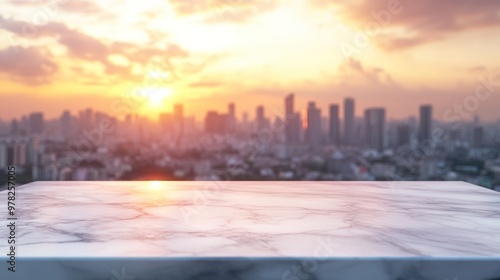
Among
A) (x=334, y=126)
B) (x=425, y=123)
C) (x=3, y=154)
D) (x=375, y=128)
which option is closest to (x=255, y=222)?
(x=3, y=154)

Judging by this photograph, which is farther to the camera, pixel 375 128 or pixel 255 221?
pixel 375 128

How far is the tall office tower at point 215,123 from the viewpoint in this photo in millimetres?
9453

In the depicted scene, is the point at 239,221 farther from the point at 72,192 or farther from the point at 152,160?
the point at 152,160

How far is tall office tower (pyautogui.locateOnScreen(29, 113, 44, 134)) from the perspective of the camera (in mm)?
9344

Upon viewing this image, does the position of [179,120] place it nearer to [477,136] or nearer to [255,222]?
[477,136]

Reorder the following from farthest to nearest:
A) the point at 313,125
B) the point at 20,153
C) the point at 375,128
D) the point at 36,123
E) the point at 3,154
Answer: the point at 375,128 < the point at 36,123 < the point at 313,125 < the point at 20,153 < the point at 3,154

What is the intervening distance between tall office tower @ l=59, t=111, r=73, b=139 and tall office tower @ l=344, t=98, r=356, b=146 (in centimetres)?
510

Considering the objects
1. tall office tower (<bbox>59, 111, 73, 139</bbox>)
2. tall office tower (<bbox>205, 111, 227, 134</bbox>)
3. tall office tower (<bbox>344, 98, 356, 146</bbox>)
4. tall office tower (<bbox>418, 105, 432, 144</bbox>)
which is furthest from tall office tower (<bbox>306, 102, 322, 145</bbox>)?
tall office tower (<bbox>59, 111, 73, 139</bbox>)

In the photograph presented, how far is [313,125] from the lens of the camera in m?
9.60

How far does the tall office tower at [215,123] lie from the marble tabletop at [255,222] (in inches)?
279

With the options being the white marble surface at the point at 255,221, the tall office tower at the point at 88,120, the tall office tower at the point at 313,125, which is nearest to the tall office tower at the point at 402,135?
the tall office tower at the point at 313,125

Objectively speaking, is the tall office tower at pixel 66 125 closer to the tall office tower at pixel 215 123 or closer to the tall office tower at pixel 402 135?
the tall office tower at pixel 215 123

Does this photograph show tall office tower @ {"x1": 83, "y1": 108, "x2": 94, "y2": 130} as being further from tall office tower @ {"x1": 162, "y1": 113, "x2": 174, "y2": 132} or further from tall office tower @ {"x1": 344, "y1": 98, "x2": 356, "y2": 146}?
tall office tower @ {"x1": 344, "y1": 98, "x2": 356, "y2": 146}

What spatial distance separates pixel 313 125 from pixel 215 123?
198cm
